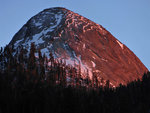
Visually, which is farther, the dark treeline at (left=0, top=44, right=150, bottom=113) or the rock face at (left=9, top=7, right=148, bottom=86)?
the rock face at (left=9, top=7, right=148, bottom=86)

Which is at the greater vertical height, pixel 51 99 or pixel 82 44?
pixel 82 44

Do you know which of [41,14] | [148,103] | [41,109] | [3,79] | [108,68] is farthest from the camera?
[41,14]

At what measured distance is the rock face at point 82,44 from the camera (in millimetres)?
132500

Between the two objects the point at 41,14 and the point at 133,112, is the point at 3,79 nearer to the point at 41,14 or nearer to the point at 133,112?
the point at 133,112

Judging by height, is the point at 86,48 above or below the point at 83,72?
above

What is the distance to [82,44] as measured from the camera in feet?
478

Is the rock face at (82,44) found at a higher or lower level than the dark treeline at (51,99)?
higher

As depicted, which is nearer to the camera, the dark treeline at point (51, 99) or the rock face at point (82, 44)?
the dark treeline at point (51, 99)

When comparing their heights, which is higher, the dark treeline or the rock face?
the rock face

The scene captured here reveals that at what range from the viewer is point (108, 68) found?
455ft

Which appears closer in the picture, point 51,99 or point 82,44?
point 51,99

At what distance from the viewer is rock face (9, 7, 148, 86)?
13250 cm

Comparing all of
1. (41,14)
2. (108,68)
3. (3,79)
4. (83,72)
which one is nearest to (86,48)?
(108,68)

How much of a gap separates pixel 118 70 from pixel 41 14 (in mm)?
61259
